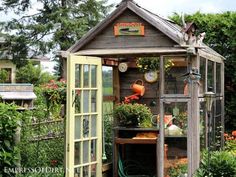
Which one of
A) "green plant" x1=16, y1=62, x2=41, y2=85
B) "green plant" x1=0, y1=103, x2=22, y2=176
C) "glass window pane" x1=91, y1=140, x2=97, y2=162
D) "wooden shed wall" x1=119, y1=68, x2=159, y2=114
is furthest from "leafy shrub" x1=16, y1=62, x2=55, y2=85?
"glass window pane" x1=91, y1=140, x2=97, y2=162

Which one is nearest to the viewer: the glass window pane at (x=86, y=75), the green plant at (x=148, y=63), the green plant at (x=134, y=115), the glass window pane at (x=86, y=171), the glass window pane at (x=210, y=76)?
the glass window pane at (x=86, y=75)

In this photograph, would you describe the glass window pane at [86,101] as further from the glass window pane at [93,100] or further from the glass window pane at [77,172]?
the glass window pane at [77,172]

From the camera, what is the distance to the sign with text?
7.29 meters

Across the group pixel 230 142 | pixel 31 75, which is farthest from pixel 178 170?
pixel 31 75

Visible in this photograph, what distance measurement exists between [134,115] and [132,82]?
0.82 m

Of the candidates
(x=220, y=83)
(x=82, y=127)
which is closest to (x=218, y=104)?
(x=220, y=83)

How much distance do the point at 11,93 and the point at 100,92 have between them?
334 inches

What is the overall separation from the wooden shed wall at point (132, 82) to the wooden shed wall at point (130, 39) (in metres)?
1.66

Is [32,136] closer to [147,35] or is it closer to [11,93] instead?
[147,35]

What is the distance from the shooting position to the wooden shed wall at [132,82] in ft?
29.6

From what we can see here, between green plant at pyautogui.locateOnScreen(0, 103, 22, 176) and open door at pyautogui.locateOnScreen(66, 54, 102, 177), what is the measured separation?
1.04 metres

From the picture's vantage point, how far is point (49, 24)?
24.9 metres

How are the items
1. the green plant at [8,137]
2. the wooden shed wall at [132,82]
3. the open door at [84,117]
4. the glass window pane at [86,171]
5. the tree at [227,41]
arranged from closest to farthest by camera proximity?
the open door at [84,117], the glass window pane at [86,171], the green plant at [8,137], the wooden shed wall at [132,82], the tree at [227,41]

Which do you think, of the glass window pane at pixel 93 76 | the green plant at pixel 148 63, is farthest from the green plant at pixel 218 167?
the green plant at pixel 148 63
